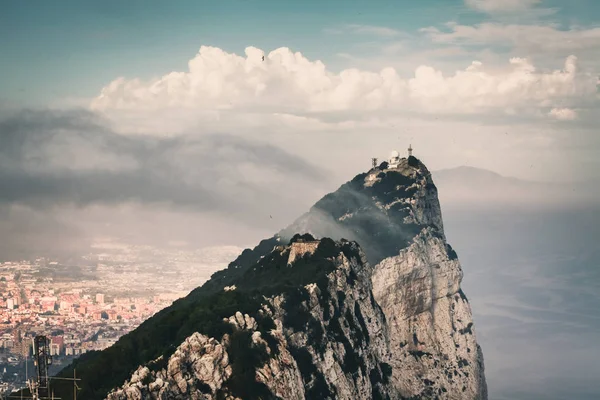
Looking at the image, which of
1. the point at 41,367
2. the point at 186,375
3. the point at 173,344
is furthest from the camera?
the point at 173,344

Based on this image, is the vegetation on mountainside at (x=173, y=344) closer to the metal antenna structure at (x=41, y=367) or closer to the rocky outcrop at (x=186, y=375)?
the rocky outcrop at (x=186, y=375)

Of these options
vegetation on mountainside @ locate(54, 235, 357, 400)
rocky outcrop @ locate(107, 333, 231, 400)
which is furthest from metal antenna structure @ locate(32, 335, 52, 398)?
rocky outcrop @ locate(107, 333, 231, 400)

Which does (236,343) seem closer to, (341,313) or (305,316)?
(305,316)

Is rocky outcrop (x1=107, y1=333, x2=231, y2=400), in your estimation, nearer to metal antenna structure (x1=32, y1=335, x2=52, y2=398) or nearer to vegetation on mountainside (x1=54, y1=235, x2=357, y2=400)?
vegetation on mountainside (x1=54, y1=235, x2=357, y2=400)

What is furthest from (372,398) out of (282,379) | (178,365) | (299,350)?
(178,365)

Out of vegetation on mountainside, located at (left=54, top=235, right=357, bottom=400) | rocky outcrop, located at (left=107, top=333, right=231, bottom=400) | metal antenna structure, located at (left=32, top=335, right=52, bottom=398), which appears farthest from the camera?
vegetation on mountainside, located at (left=54, top=235, right=357, bottom=400)

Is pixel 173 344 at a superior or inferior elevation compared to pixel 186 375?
superior

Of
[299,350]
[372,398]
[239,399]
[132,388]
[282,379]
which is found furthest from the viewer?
[372,398]

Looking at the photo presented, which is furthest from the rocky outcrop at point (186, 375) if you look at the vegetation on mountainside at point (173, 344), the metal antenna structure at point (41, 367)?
the metal antenna structure at point (41, 367)

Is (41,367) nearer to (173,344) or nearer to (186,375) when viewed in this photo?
(173,344)

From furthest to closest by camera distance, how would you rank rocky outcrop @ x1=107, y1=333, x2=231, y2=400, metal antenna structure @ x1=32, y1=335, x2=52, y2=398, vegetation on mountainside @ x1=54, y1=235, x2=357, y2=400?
vegetation on mountainside @ x1=54, y1=235, x2=357, y2=400
metal antenna structure @ x1=32, y1=335, x2=52, y2=398
rocky outcrop @ x1=107, y1=333, x2=231, y2=400

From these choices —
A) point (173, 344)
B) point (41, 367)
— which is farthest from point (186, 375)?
point (41, 367)
